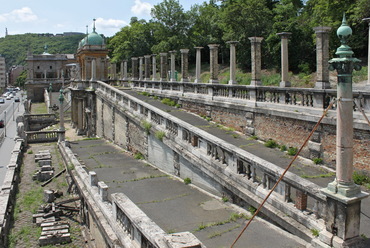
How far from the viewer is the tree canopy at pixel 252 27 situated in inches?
1207

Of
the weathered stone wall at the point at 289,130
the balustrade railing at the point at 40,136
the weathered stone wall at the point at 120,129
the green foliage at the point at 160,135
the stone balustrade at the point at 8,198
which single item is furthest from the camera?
the balustrade railing at the point at 40,136

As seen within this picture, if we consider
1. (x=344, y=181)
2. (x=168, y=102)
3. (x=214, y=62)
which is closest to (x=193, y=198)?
(x=344, y=181)

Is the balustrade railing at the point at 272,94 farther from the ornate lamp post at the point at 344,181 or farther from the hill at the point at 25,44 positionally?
the hill at the point at 25,44

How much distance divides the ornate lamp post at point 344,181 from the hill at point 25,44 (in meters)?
157

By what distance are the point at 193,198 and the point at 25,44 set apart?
183 metres

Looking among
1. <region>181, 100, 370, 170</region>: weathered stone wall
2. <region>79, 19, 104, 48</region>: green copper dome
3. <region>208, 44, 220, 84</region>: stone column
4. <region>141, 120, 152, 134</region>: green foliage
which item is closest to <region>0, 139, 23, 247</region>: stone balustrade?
<region>141, 120, 152, 134</region>: green foliage

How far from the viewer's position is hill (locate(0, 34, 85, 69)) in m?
157

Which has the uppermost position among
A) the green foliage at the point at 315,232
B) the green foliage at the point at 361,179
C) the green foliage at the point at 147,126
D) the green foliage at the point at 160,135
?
the green foliage at the point at 147,126

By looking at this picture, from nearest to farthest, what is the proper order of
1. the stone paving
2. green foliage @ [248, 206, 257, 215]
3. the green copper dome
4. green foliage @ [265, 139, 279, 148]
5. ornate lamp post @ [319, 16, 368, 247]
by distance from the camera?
ornate lamp post @ [319, 16, 368, 247]
the stone paving
green foliage @ [248, 206, 257, 215]
green foliage @ [265, 139, 279, 148]
the green copper dome

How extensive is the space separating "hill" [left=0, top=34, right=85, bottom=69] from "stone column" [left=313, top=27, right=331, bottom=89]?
15143cm

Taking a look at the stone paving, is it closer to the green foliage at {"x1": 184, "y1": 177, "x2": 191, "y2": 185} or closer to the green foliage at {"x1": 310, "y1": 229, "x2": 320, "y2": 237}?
the green foliage at {"x1": 184, "y1": 177, "x2": 191, "y2": 185}

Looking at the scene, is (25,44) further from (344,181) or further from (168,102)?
(344,181)

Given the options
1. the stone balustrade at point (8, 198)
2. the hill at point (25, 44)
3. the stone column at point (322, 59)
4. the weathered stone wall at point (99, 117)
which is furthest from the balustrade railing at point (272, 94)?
the hill at point (25, 44)

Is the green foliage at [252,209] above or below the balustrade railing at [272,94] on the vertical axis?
below
